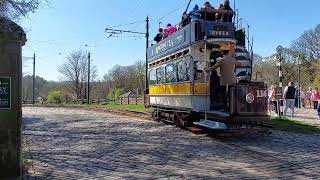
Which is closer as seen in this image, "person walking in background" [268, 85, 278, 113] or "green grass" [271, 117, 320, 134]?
"green grass" [271, 117, 320, 134]

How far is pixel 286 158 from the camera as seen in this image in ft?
34.5

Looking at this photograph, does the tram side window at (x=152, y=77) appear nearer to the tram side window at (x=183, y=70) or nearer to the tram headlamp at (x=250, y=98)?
the tram side window at (x=183, y=70)

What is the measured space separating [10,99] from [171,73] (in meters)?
10.6

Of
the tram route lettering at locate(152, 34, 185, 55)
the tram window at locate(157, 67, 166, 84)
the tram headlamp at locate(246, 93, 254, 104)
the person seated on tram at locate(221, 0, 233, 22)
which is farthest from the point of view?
the tram window at locate(157, 67, 166, 84)

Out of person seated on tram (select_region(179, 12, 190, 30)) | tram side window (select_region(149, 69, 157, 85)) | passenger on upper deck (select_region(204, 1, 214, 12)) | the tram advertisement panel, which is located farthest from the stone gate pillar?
tram side window (select_region(149, 69, 157, 85))

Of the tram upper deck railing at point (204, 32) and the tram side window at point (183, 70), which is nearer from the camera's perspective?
the tram upper deck railing at point (204, 32)

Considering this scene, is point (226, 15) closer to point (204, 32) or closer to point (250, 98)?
point (204, 32)

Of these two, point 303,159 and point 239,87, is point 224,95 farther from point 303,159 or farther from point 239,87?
point 303,159

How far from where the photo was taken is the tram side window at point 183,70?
16125 mm

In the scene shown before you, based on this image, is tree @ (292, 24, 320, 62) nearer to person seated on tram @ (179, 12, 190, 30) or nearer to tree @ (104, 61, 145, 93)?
tree @ (104, 61, 145, 93)

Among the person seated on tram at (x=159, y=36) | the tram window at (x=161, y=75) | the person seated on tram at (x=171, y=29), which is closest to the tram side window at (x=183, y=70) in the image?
the person seated on tram at (x=171, y=29)

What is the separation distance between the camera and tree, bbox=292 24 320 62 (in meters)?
67.5

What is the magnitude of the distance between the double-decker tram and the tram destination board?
715 centimetres

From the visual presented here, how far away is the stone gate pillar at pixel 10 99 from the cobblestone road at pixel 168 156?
25.2 inches
